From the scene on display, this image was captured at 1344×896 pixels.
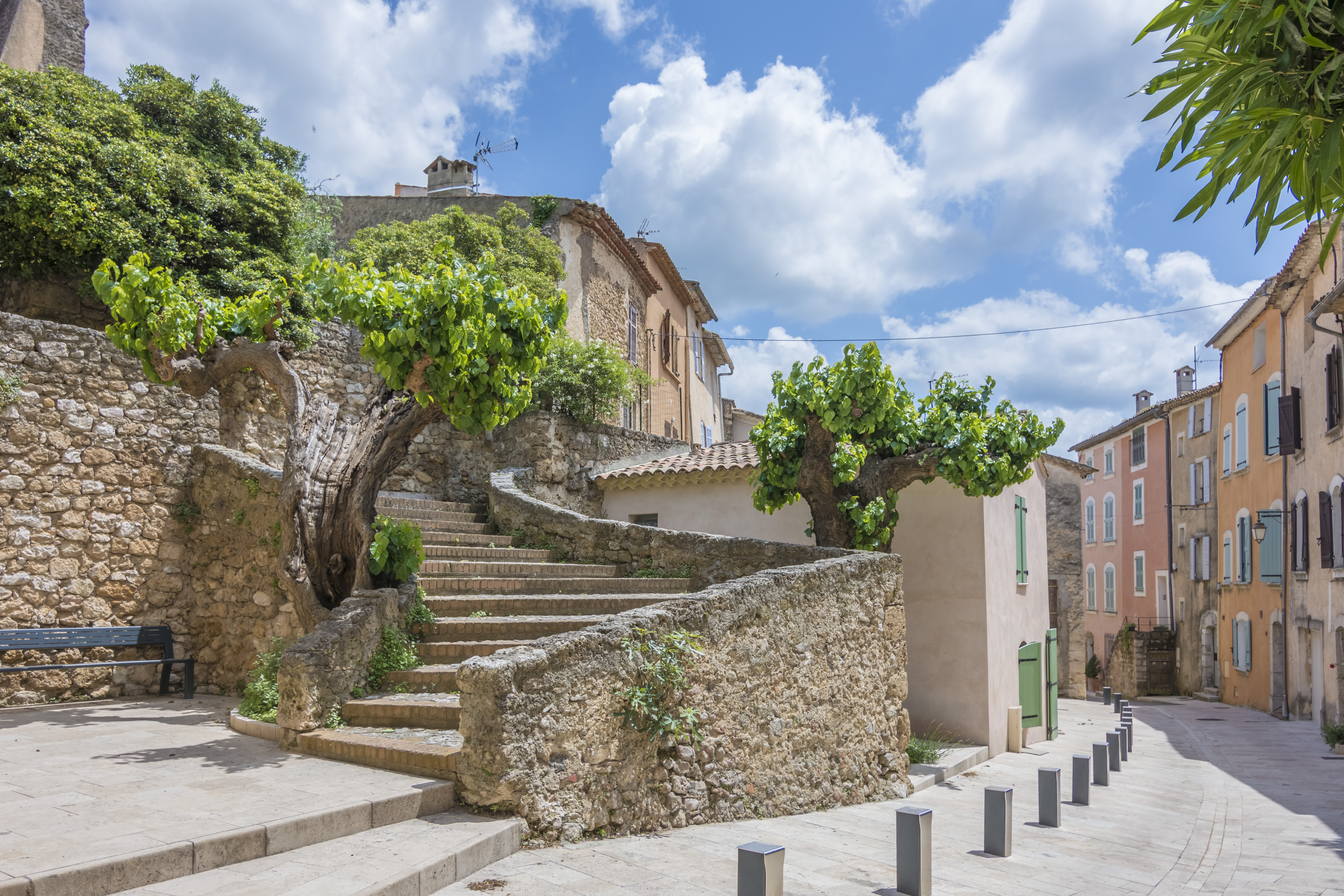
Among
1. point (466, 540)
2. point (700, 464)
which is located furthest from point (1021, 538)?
point (466, 540)

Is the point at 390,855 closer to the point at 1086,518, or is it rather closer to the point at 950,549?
the point at 950,549

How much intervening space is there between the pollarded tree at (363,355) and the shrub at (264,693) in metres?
0.46

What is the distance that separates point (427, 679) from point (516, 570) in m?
2.71

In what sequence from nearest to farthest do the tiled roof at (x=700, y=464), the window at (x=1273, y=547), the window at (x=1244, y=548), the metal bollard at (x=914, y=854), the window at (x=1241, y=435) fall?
the metal bollard at (x=914, y=854) → the tiled roof at (x=700, y=464) → the window at (x=1273, y=547) → the window at (x=1244, y=548) → the window at (x=1241, y=435)

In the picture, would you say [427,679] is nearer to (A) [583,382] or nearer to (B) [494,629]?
(B) [494,629]

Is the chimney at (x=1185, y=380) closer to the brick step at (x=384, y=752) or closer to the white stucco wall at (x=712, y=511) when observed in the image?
the white stucco wall at (x=712, y=511)

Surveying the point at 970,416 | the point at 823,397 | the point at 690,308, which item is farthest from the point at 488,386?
the point at 690,308

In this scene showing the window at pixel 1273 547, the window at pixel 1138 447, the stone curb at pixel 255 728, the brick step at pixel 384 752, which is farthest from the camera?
the window at pixel 1138 447

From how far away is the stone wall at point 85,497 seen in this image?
26.7 ft

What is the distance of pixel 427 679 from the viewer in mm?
6660

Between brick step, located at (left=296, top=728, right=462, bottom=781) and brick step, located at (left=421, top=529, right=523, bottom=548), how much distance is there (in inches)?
155

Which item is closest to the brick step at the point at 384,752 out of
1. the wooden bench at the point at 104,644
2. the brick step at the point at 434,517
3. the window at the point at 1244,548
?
the wooden bench at the point at 104,644

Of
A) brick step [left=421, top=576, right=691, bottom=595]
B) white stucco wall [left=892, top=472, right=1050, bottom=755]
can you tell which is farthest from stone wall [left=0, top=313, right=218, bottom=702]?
white stucco wall [left=892, top=472, right=1050, bottom=755]

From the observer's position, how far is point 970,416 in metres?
10.7
